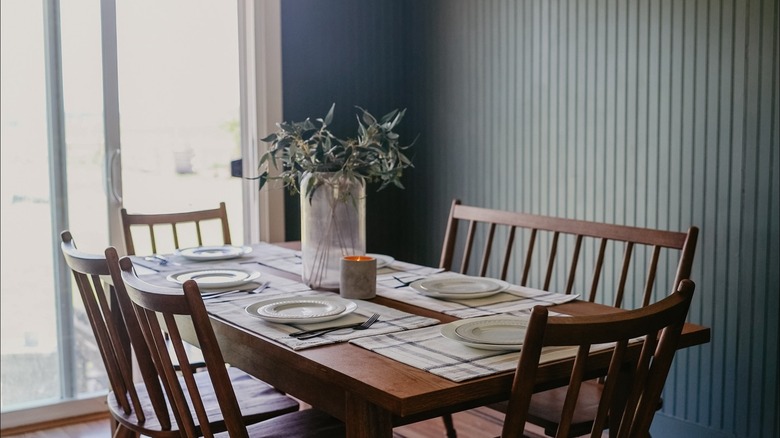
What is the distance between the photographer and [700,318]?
284 cm

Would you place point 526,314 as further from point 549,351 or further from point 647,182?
point 647,182

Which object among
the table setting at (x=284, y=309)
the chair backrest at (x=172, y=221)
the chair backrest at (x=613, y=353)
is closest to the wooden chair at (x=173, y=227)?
the chair backrest at (x=172, y=221)

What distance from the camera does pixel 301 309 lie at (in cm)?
198

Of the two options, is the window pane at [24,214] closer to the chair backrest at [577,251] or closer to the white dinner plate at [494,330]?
the chair backrest at [577,251]

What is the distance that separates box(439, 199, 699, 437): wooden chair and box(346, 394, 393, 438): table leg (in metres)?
0.67

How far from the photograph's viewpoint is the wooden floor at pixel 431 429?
127 inches

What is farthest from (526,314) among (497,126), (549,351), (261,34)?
(261,34)

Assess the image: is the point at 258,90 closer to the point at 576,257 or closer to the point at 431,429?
the point at 431,429

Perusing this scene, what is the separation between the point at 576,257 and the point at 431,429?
46.0 inches

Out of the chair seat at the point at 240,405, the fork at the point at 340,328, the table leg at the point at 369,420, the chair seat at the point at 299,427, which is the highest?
the fork at the point at 340,328

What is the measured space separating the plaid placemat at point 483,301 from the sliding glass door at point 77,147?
1566 mm

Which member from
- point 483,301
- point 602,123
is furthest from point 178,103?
point 483,301

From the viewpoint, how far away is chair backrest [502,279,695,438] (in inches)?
51.1

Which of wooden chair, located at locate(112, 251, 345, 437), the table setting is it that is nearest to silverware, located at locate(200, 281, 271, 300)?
the table setting
